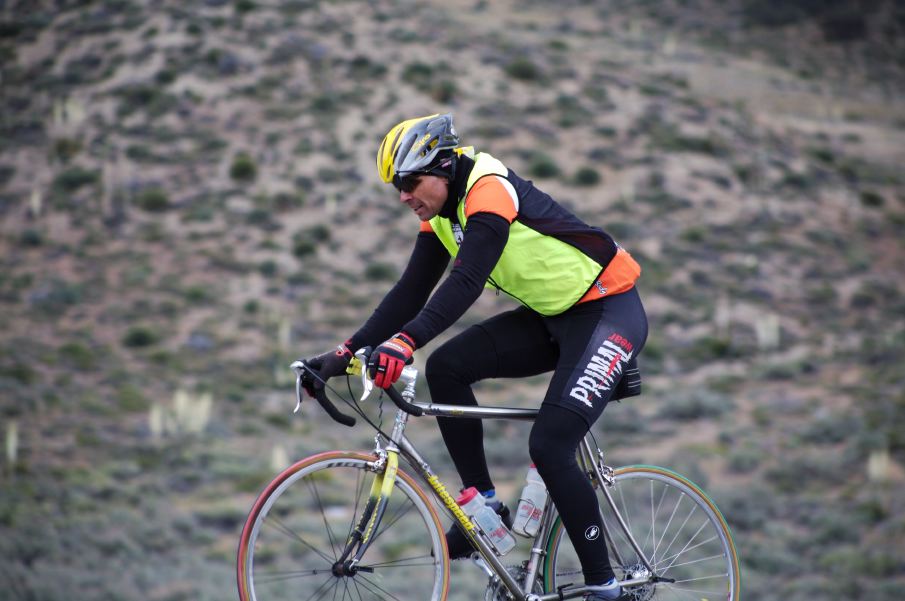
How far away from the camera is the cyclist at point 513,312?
3723mm

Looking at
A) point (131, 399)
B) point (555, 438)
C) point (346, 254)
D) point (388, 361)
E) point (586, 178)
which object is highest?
point (388, 361)

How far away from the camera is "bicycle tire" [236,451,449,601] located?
360 cm

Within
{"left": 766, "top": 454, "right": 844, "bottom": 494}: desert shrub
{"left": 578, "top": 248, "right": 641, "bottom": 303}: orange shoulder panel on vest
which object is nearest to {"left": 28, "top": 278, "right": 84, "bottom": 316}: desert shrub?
{"left": 766, "top": 454, "right": 844, "bottom": 494}: desert shrub

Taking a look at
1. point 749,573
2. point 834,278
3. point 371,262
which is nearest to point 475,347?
point 749,573

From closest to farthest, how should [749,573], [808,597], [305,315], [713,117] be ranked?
1. [808,597]
2. [749,573]
3. [305,315]
4. [713,117]

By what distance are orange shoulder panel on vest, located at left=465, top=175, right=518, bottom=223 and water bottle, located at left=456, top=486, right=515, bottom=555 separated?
1.16 meters

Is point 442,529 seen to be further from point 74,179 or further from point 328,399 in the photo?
point 74,179

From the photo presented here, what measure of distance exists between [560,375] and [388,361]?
0.83 metres

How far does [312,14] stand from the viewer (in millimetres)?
36625

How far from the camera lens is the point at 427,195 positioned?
3850 millimetres

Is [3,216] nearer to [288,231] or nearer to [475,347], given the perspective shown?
[288,231]

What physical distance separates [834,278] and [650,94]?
12.6 metres

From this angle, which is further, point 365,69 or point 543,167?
point 365,69

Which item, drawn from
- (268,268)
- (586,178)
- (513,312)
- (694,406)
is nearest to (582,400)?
(513,312)
